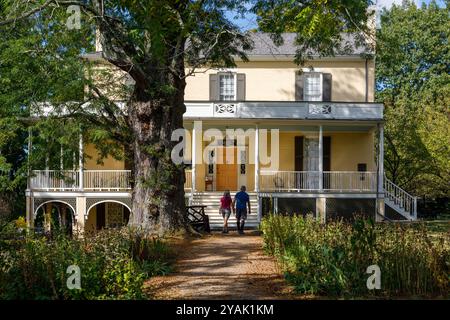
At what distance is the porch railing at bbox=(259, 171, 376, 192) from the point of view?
24.0m

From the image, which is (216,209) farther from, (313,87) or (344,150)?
(313,87)

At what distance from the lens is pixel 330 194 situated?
23781mm

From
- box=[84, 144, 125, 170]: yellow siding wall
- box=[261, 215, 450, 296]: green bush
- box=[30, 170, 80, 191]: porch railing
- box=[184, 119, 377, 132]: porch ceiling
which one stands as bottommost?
box=[261, 215, 450, 296]: green bush

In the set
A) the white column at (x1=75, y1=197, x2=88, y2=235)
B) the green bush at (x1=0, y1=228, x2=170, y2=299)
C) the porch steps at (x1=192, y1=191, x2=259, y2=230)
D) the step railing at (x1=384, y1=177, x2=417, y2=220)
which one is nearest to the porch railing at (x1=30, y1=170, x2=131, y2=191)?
the white column at (x1=75, y1=197, x2=88, y2=235)

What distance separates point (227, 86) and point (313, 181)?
620 centimetres

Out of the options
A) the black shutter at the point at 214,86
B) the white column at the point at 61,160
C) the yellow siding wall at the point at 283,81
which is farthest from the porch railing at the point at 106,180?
the black shutter at the point at 214,86

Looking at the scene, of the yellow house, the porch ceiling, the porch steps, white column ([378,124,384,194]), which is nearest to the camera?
the porch steps

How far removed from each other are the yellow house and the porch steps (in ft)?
0.15

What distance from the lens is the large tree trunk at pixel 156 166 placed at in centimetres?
1570

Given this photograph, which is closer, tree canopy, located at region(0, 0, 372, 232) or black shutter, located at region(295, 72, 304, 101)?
tree canopy, located at region(0, 0, 372, 232)

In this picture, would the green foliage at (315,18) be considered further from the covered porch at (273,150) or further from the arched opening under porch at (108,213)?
the arched opening under porch at (108,213)

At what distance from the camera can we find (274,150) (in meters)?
26.1

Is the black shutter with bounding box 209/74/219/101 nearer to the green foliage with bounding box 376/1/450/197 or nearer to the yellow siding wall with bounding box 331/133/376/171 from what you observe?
the yellow siding wall with bounding box 331/133/376/171
